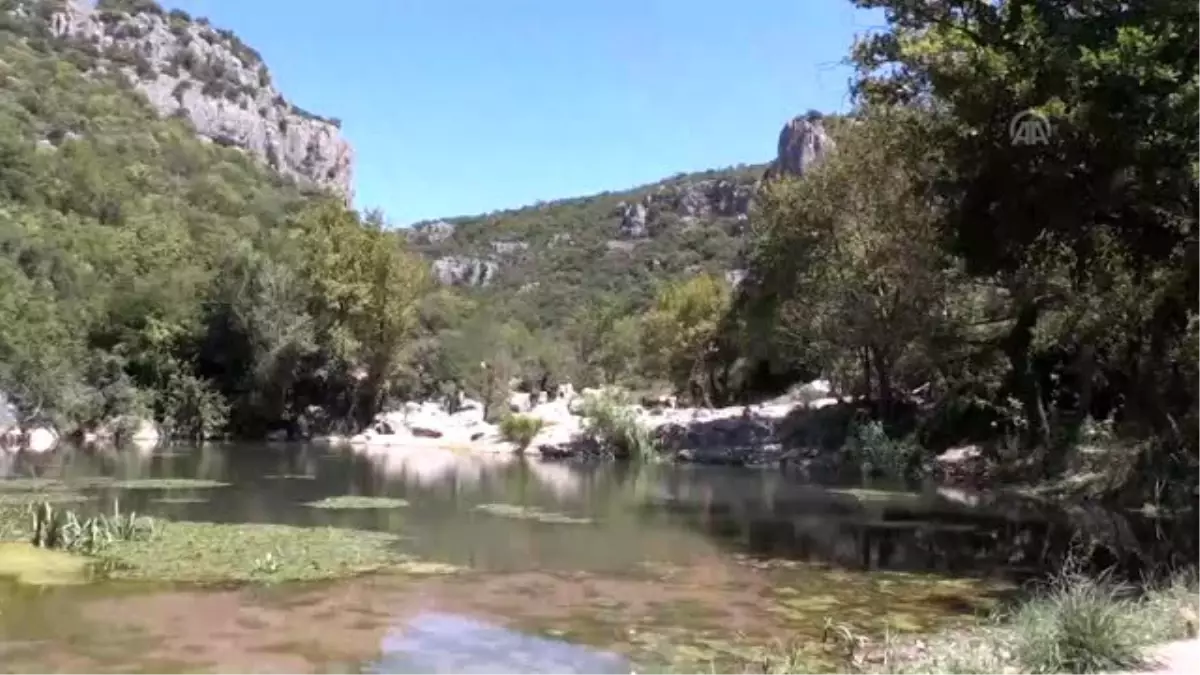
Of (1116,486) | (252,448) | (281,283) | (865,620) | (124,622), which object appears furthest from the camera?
(281,283)

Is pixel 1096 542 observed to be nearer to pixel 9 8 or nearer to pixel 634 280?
pixel 634 280

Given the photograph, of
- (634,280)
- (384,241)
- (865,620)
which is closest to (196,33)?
(634,280)

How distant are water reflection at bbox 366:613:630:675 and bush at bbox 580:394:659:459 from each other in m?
32.6

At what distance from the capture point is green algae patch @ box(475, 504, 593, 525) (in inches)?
915

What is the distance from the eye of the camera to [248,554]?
16500 mm

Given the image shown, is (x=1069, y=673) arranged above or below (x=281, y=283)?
below

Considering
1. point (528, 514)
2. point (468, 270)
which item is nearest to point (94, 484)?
point (528, 514)

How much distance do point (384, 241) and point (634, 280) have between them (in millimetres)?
53736

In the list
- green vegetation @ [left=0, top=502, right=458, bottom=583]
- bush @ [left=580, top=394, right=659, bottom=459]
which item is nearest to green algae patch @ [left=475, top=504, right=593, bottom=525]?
green vegetation @ [left=0, top=502, right=458, bottom=583]

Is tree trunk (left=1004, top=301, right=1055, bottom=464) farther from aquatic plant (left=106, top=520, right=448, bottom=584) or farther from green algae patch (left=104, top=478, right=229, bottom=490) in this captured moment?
green algae patch (left=104, top=478, right=229, bottom=490)

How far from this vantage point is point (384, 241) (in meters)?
56.2

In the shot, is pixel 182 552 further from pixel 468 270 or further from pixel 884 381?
pixel 468 270

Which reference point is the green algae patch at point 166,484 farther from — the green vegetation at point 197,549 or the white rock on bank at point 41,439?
the white rock on bank at point 41,439

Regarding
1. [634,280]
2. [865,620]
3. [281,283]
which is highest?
[634,280]
